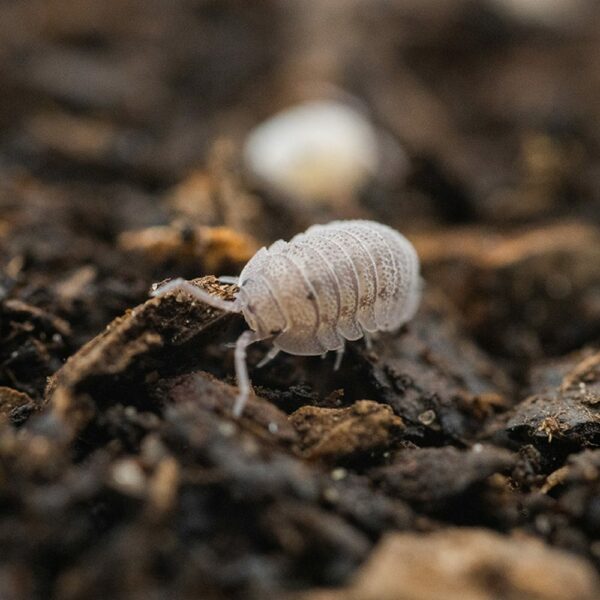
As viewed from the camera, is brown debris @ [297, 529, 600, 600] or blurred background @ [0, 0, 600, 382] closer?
brown debris @ [297, 529, 600, 600]

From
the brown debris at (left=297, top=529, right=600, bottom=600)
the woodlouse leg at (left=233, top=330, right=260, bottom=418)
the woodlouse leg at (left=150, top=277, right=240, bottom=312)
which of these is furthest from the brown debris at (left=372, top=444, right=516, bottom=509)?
the woodlouse leg at (left=150, top=277, right=240, bottom=312)

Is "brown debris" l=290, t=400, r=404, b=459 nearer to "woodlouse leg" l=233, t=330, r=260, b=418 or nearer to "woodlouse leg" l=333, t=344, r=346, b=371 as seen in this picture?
"woodlouse leg" l=233, t=330, r=260, b=418

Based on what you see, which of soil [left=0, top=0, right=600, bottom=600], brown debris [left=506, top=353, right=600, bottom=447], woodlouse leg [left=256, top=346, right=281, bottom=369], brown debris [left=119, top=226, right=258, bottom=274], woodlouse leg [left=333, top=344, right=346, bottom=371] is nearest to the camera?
soil [left=0, top=0, right=600, bottom=600]

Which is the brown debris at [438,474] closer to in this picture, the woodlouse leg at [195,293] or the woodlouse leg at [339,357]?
the woodlouse leg at [339,357]

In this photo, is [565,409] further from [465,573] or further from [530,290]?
[530,290]

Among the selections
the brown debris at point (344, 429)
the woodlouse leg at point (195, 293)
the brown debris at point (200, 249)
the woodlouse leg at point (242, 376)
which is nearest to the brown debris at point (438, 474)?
the brown debris at point (344, 429)

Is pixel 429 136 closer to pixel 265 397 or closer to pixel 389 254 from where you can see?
pixel 389 254

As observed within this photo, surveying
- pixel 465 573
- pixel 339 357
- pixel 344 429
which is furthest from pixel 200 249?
pixel 465 573

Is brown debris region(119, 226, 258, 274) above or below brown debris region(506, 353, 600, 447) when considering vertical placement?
above

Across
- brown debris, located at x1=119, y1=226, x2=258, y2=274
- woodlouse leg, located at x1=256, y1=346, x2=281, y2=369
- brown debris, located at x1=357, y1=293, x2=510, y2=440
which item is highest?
brown debris, located at x1=119, y1=226, x2=258, y2=274
